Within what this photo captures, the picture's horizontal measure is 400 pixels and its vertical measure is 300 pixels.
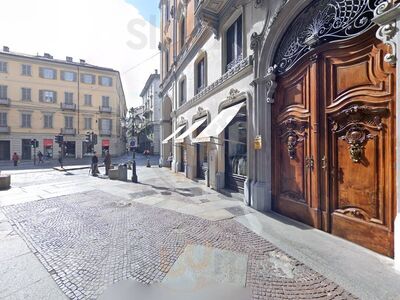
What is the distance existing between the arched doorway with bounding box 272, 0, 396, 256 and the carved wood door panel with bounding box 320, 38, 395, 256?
16mm

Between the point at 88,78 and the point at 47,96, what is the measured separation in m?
6.69

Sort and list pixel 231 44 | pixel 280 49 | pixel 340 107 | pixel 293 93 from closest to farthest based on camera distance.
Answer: pixel 340 107
pixel 293 93
pixel 280 49
pixel 231 44

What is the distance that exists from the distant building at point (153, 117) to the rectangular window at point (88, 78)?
12635 millimetres

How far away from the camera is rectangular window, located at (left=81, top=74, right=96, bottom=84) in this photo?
37.1 m

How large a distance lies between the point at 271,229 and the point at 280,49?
473cm

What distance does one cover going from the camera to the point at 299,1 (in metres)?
5.42

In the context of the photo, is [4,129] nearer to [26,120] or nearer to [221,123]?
[26,120]

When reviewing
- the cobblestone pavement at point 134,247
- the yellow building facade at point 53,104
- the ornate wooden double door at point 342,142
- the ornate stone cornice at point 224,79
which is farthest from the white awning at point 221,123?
the yellow building facade at point 53,104

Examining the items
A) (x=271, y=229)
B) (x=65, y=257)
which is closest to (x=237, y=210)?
(x=271, y=229)

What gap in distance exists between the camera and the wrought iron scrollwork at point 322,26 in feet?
14.1

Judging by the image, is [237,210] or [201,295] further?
[237,210]

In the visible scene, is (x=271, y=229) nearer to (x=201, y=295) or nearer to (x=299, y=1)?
(x=201, y=295)

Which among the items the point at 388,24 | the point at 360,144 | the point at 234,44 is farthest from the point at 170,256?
the point at 234,44

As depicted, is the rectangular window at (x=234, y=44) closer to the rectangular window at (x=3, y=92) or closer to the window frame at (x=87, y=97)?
the window frame at (x=87, y=97)
